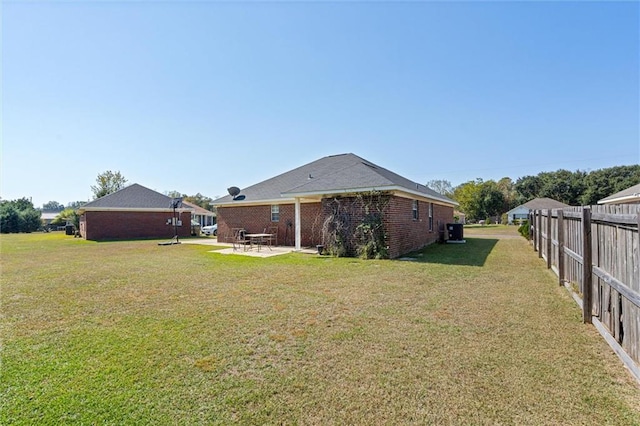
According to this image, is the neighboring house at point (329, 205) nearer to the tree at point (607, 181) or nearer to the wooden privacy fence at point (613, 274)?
the wooden privacy fence at point (613, 274)

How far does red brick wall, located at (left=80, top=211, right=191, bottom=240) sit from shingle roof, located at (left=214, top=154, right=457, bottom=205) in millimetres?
10411

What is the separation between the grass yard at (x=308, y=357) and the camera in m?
2.55

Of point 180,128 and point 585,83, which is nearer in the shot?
point 585,83

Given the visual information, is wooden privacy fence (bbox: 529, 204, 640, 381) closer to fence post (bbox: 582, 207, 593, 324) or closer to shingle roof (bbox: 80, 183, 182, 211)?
fence post (bbox: 582, 207, 593, 324)

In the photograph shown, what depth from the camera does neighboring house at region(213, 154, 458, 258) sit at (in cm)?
1173

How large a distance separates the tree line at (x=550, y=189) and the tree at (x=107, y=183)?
57.0 metres

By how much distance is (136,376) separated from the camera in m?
3.10

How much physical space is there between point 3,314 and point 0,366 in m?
2.70

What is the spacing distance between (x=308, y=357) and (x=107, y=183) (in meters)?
57.5

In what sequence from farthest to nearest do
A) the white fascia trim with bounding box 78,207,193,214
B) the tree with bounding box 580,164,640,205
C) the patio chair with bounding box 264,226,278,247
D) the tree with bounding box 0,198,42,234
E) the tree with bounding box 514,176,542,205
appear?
the tree with bounding box 514,176,542,205 → the tree with bounding box 580,164,640,205 → the tree with bounding box 0,198,42,234 → the white fascia trim with bounding box 78,207,193,214 → the patio chair with bounding box 264,226,278,247

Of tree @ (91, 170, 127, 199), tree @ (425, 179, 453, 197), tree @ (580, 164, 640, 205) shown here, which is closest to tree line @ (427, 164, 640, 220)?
tree @ (580, 164, 640, 205)

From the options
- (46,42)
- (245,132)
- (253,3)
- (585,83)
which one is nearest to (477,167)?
(585,83)

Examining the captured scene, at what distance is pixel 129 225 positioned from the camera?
2530 centimetres

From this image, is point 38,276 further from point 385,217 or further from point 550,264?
point 550,264
